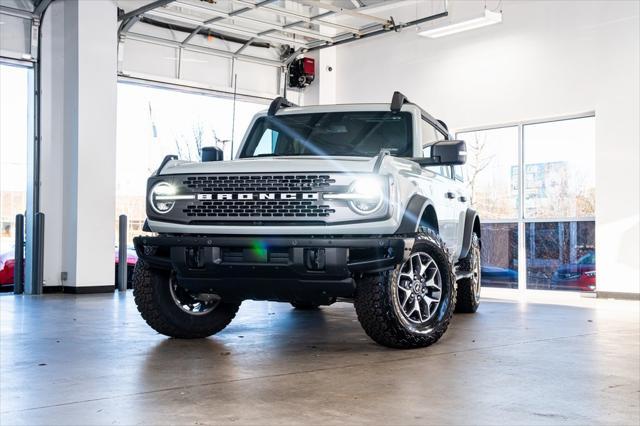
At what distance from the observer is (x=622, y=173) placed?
10.8 metres

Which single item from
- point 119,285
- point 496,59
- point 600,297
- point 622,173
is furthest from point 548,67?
point 119,285

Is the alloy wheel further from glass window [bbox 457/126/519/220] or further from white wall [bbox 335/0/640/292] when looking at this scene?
glass window [bbox 457/126/519/220]

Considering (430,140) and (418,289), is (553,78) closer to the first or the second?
(430,140)

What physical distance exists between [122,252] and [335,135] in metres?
7.25

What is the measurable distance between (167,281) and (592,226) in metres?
8.06

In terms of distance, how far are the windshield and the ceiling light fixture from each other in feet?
19.0

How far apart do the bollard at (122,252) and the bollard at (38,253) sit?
134 centimetres

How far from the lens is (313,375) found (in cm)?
409

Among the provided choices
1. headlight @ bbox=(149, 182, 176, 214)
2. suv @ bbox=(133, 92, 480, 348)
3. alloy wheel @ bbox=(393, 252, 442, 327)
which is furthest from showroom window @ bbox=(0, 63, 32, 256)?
alloy wheel @ bbox=(393, 252, 442, 327)

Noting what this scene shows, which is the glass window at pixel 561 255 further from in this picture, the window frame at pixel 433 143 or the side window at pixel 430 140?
the side window at pixel 430 140

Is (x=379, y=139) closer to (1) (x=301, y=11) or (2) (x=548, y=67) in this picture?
(2) (x=548, y=67)

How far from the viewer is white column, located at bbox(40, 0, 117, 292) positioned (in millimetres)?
10953

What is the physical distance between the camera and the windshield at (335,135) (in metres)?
5.90

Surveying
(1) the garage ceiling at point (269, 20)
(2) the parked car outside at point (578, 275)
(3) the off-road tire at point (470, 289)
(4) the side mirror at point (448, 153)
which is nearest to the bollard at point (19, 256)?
(1) the garage ceiling at point (269, 20)
